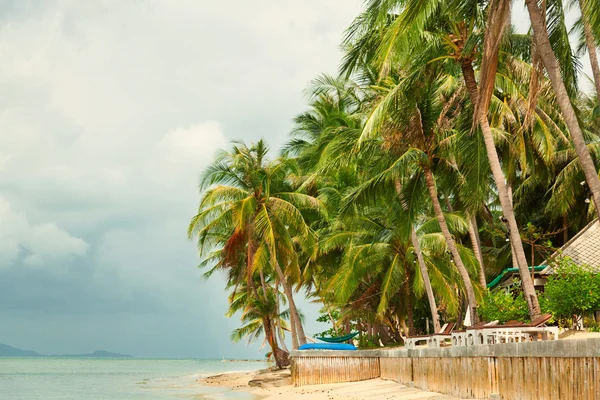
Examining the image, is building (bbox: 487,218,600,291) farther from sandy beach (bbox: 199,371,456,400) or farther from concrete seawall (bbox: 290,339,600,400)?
sandy beach (bbox: 199,371,456,400)

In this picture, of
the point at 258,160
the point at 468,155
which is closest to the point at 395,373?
the point at 468,155

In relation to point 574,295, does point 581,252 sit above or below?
above

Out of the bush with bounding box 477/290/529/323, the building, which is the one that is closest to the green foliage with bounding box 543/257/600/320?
the bush with bounding box 477/290/529/323

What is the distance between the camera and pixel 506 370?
891cm

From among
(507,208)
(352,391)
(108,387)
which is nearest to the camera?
(507,208)

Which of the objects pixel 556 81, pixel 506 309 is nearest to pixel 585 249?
pixel 506 309

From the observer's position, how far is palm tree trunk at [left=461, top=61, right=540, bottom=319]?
13.2 metres

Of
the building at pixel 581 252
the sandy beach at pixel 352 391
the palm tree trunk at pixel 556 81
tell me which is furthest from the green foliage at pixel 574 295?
the building at pixel 581 252

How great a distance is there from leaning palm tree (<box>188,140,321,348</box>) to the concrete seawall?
33.0 ft

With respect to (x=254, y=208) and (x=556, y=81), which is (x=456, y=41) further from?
(x=254, y=208)

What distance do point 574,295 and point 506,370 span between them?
6.99m

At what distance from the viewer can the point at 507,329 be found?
1205 centimetres

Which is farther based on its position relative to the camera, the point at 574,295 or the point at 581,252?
Answer: the point at 581,252

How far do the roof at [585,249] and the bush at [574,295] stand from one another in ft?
17.0
